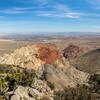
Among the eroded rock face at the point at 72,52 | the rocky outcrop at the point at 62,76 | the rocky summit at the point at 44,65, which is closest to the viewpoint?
the rocky summit at the point at 44,65

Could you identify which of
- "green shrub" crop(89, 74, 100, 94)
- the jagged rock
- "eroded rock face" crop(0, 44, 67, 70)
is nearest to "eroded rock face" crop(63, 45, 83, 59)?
"eroded rock face" crop(0, 44, 67, 70)

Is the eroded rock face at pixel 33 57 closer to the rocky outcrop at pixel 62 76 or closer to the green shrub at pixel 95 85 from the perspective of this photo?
the rocky outcrop at pixel 62 76

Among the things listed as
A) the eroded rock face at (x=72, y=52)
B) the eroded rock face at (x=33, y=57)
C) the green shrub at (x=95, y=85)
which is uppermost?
the eroded rock face at (x=33, y=57)

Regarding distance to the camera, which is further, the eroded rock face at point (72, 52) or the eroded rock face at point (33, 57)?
the eroded rock face at point (72, 52)

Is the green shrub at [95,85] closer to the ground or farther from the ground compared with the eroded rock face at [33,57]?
closer to the ground

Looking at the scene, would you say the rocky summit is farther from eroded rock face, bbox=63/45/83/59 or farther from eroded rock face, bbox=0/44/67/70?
eroded rock face, bbox=63/45/83/59

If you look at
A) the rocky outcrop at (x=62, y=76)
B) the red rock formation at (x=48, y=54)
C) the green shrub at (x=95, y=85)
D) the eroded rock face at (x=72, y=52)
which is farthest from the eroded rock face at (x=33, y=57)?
the eroded rock face at (x=72, y=52)

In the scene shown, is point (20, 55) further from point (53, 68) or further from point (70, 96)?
point (70, 96)

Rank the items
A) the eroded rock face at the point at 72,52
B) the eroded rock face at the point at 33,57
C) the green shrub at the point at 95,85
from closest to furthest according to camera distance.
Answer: the green shrub at the point at 95,85
the eroded rock face at the point at 33,57
the eroded rock face at the point at 72,52

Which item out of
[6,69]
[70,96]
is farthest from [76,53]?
[70,96]
